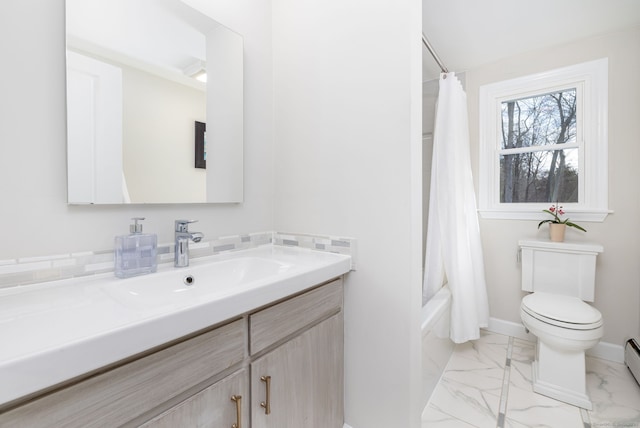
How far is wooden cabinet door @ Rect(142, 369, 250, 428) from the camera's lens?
2.27 feet

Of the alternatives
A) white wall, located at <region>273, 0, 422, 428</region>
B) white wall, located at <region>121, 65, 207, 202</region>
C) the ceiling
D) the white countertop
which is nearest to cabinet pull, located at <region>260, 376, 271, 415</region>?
the white countertop

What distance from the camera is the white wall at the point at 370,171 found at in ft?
3.86

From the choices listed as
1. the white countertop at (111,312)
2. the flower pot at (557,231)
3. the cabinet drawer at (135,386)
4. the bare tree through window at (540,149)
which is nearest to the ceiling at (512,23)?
the bare tree through window at (540,149)

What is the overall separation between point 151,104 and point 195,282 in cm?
71

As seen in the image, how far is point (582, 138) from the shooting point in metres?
2.17

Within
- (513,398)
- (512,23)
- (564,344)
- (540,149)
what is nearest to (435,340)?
(513,398)

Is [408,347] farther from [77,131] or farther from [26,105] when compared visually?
[26,105]

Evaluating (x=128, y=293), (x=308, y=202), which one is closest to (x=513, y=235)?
(x=308, y=202)

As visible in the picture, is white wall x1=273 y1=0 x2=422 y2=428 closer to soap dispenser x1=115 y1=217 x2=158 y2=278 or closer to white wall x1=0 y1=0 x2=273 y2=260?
soap dispenser x1=115 y1=217 x2=158 y2=278

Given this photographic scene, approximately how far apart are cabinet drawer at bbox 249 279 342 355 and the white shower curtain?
1.05 meters

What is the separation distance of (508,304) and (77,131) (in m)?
2.96

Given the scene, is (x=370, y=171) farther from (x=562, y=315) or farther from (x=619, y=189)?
(x=619, y=189)

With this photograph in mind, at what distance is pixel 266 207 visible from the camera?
1573mm

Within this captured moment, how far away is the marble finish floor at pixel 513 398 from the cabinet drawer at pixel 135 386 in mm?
1249
